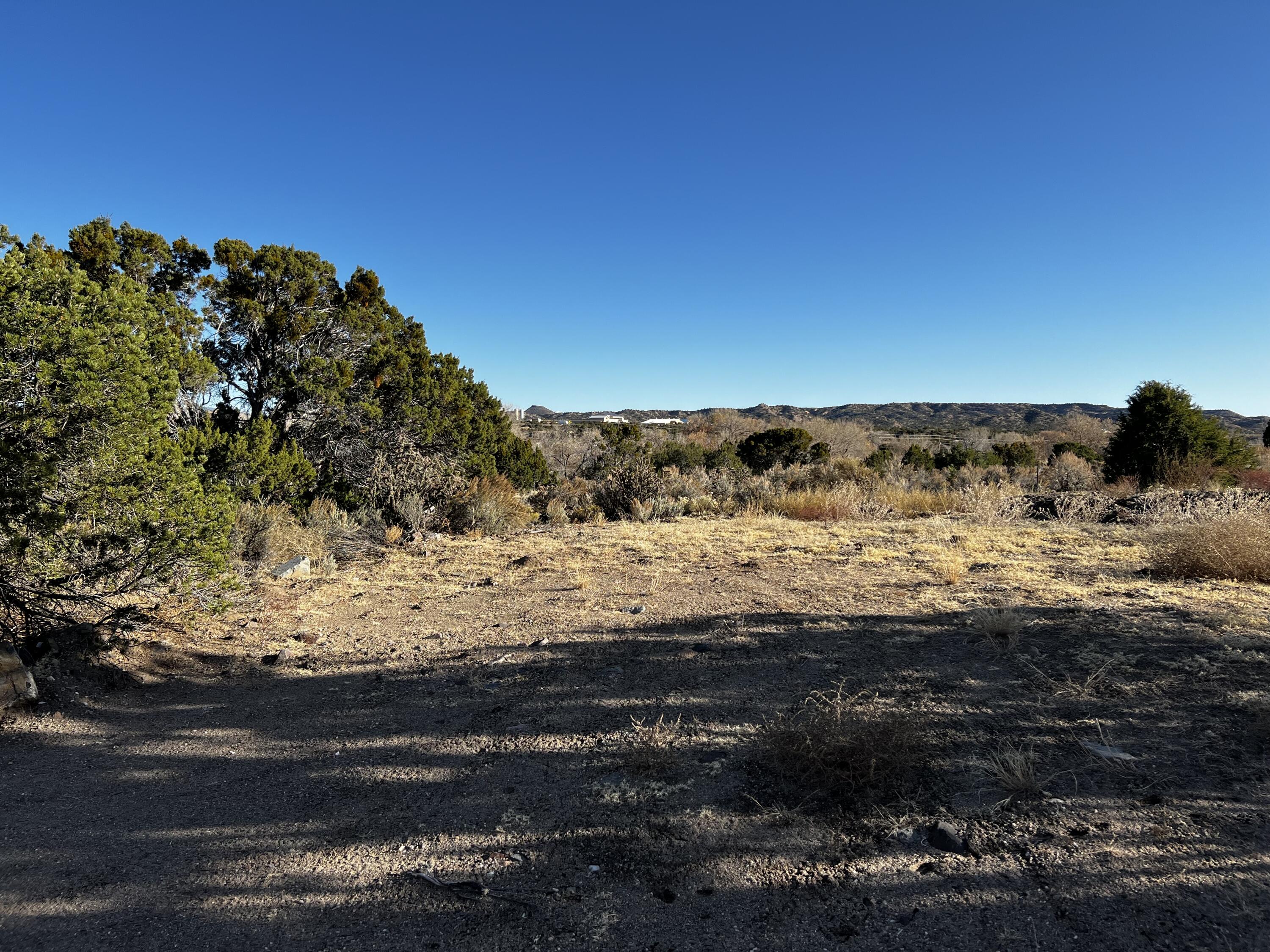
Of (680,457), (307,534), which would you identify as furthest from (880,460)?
(307,534)

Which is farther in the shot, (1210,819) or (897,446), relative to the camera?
(897,446)

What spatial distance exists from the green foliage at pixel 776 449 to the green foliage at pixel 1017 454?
7695 millimetres

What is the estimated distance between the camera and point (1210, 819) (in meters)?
2.34

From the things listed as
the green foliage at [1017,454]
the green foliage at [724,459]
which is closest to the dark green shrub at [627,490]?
the green foliage at [724,459]

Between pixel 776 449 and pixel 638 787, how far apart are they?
21017 mm

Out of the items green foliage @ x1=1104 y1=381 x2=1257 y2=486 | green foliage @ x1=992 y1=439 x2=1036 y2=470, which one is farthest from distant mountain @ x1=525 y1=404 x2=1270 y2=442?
green foliage @ x1=1104 y1=381 x2=1257 y2=486

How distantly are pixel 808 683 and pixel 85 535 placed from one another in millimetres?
4765

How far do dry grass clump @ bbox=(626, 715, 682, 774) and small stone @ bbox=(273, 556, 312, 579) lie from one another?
17.1 feet

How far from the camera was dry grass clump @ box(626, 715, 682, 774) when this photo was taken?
3.04 m

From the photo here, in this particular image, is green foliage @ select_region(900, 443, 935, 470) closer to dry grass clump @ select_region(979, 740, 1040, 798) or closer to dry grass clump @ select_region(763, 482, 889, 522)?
dry grass clump @ select_region(763, 482, 889, 522)

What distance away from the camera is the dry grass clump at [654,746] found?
9.96 ft

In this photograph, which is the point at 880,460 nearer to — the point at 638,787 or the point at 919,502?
the point at 919,502

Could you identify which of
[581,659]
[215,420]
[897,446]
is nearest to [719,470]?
[215,420]

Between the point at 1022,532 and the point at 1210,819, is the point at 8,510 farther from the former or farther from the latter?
the point at 1022,532
